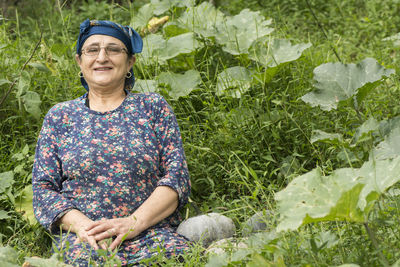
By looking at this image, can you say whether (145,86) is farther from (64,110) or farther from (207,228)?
(207,228)

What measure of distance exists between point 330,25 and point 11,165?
3294mm

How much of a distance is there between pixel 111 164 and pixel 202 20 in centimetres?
181

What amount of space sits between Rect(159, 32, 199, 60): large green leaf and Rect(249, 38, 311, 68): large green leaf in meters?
0.40

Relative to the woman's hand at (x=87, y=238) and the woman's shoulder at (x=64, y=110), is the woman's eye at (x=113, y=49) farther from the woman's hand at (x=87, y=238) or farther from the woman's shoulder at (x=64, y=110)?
the woman's hand at (x=87, y=238)

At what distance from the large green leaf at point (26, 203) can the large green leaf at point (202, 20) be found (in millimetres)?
1514

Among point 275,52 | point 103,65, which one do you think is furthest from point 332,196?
point 275,52

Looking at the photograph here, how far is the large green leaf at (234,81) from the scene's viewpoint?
3332 mm

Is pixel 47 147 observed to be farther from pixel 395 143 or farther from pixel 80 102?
pixel 395 143

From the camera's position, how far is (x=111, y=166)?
2619 millimetres

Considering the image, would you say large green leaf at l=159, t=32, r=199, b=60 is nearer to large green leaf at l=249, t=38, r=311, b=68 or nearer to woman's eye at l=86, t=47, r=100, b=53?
large green leaf at l=249, t=38, r=311, b=68

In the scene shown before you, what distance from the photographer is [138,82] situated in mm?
3438

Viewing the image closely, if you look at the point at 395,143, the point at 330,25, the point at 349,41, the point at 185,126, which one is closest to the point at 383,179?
the point at 395,143

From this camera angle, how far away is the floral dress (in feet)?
8.46

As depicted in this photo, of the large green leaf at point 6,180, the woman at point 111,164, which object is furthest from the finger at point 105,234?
the large green leaf at point 6,180
